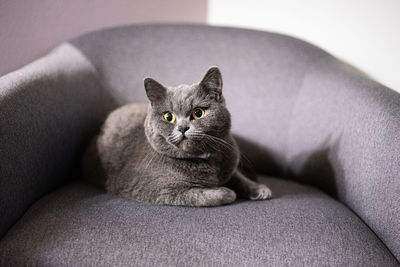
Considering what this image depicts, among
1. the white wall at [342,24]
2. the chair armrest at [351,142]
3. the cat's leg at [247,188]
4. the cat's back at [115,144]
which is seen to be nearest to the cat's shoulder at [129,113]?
the cat's back at [115,144]

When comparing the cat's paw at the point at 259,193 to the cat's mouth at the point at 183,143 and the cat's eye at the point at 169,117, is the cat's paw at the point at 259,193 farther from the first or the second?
the cat's eye at the point at 169,117

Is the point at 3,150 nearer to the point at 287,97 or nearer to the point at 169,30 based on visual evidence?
the point at 169,30

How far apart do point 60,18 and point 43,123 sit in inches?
27.6

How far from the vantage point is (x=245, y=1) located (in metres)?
2.02

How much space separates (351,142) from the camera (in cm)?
139

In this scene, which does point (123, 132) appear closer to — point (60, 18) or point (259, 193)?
point (259, 193)

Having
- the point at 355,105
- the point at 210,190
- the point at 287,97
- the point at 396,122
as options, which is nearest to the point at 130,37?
the point at 287,97

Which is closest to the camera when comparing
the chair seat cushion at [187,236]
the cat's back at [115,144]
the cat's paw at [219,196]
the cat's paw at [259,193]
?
the chair seat cushion at [187,236]

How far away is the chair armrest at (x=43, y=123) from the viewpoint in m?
1.21

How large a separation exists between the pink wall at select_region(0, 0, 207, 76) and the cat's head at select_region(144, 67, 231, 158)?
0.73m

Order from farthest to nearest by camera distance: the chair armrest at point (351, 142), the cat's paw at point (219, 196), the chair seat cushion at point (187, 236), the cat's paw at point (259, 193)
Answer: the cat's paw at point (259, 193), the cat's paw at point (219, 196), the chair armrest at point (351, 142), the chair seat cushion at point (187, 236)

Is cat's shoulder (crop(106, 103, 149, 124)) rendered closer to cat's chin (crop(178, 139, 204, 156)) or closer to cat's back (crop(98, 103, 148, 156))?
cat's back (crop(98, 103, 148, 156))

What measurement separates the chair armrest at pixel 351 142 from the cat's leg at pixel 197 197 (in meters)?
0.46

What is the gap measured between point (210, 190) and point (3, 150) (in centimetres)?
68
